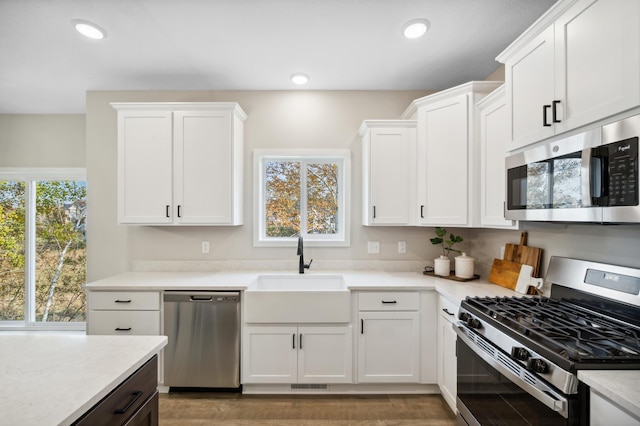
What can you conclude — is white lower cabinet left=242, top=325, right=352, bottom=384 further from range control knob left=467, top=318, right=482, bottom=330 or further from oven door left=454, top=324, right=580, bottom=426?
range control knob left=467, top=318, right=482, bottom=330

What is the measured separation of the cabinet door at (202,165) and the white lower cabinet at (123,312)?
0.71 meters

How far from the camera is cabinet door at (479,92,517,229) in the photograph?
2.03 meters

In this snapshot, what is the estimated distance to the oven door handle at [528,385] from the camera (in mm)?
1053

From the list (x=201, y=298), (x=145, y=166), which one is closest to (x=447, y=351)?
(x=201, y=298)

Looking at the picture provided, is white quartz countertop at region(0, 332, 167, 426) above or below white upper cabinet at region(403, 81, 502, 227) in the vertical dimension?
below

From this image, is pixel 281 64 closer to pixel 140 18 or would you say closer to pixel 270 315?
pixel 140 18

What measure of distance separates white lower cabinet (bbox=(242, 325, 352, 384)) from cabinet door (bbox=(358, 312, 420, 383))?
0.11 metres

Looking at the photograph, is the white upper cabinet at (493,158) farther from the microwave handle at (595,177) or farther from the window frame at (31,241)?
the window frame at (31,241)

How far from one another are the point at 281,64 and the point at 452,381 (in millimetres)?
2661

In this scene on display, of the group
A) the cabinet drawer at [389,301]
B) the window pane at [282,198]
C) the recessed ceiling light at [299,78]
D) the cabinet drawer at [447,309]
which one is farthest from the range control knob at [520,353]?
the recessed ceiling light at [299,78]

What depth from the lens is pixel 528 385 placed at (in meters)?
1.19

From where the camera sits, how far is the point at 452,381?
2.13m

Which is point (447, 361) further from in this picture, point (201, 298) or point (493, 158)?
point (201, 298)

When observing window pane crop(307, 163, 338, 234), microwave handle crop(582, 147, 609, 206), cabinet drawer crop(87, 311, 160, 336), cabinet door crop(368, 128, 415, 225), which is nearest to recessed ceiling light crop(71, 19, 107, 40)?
window pane crop(307, 163, 338, 234)
